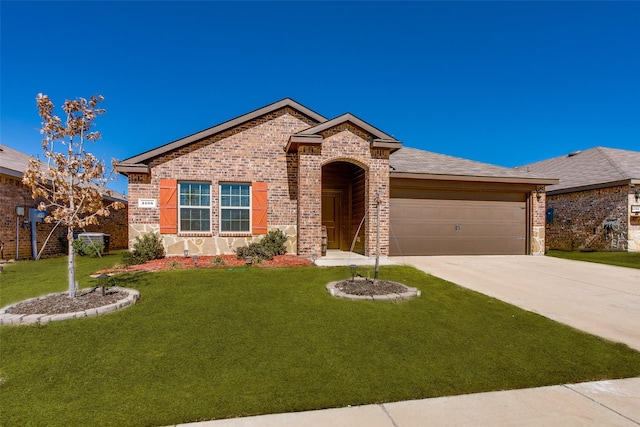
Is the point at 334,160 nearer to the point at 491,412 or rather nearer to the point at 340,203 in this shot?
the point at 340,203

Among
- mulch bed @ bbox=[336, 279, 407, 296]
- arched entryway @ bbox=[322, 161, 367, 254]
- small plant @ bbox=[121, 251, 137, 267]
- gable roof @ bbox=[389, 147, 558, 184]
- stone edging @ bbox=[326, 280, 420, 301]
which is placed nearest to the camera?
stone edging @ bbox=[326, 280, 420, 301]

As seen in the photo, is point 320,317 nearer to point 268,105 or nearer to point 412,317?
point 412,317

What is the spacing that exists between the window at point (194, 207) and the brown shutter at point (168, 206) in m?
0.21

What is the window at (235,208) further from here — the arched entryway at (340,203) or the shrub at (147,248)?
the arched entryway at (340,203)

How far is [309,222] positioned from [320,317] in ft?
18.6

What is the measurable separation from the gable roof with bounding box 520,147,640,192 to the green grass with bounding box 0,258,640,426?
13.6 metres

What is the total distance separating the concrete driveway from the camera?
466 cm

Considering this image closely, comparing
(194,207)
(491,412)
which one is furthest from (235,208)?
(491,412)

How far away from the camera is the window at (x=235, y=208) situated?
35.3 ft

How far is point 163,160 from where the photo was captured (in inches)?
409

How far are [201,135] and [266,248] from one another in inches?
169

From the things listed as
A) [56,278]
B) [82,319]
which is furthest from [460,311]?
[56,278]

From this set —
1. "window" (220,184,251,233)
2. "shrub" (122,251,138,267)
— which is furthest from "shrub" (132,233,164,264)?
"window" (220,184,251,233)

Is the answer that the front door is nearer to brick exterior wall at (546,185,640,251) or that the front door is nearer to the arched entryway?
the arched entryway
